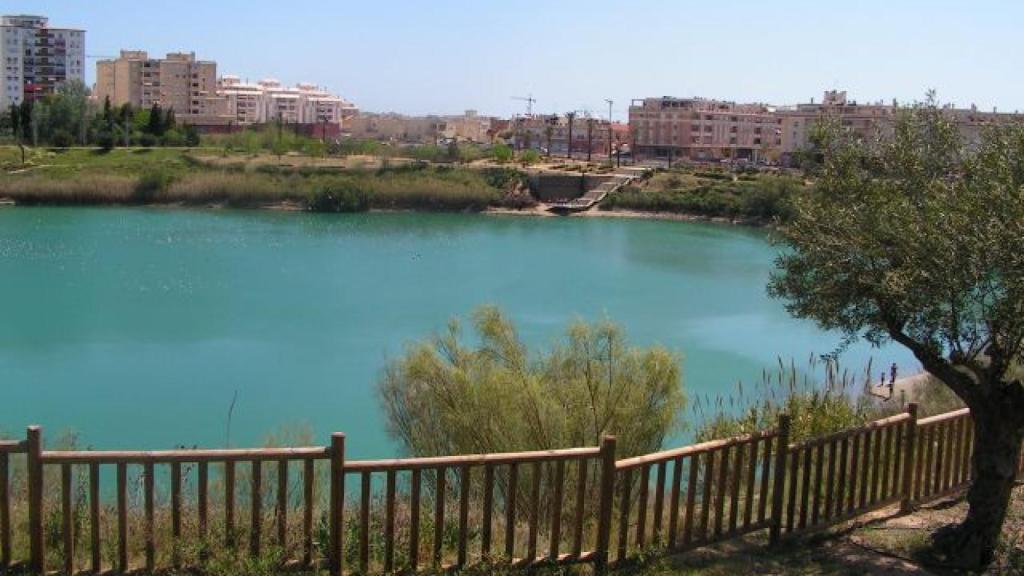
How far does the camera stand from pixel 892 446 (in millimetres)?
6734

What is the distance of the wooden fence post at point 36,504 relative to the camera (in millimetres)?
4880

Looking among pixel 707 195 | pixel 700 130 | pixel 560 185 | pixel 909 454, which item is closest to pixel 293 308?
pixel 909 454

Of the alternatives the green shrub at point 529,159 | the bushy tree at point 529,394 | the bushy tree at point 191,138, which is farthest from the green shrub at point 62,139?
the bushy tree at point 529,394

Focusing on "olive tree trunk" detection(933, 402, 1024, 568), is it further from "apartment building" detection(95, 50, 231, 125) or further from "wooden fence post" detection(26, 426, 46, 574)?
"apartment building" detection(95, 50, 231, 125)

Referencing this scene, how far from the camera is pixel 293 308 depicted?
31000 millimetres

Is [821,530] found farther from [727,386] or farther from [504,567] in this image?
[727,386]

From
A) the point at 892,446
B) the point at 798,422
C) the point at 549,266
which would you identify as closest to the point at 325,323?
the point at 549,266

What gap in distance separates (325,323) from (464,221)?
34.8 metres

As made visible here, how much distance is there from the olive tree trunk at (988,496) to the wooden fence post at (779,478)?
835 millimetres

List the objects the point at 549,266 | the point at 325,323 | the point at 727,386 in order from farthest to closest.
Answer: the point at 549,266 < the point at 325,323 < the point at 727,386

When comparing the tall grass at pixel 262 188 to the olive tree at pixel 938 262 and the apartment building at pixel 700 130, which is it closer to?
the apartment building at pixel 700 130

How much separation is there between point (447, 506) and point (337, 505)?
1.56 meters

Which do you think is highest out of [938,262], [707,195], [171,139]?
[171,139]

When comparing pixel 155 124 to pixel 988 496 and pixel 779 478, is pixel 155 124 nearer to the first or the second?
pixel 779 478
